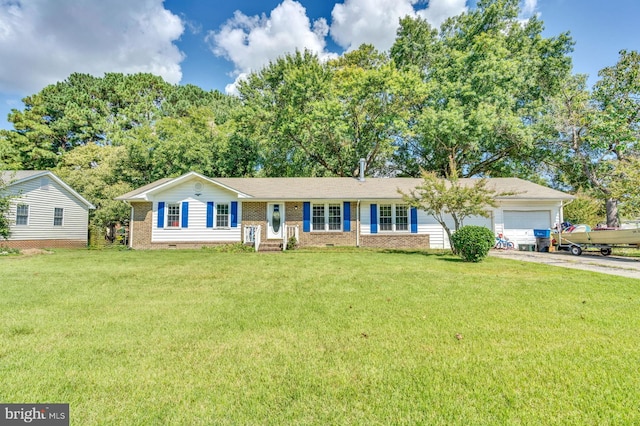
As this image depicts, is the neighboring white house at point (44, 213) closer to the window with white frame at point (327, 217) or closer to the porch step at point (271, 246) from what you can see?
the porch step at point (271, 246)

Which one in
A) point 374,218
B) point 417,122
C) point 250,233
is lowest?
point 250,233

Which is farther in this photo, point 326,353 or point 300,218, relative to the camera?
point 300,218

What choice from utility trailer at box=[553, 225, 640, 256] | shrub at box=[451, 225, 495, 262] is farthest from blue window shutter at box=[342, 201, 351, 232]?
utility trailer at box=[553, 225, 640, 256]

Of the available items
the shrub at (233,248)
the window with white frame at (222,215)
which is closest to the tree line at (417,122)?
the window with white frame at (222,215)

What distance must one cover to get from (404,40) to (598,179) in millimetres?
17189

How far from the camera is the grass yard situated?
2.21 metres

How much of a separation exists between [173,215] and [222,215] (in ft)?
8.51

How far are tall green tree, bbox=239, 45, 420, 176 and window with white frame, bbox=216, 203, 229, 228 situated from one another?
7.81 metres

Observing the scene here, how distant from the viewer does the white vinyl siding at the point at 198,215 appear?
15758mm

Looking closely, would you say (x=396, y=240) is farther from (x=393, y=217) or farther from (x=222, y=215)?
(x=222, y=215)

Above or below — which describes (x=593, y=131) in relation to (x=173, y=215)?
above

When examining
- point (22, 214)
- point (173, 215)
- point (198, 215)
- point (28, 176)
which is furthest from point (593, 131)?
point (22, 214)

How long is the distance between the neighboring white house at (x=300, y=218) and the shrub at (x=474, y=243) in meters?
5.39

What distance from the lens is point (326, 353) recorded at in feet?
10.2
